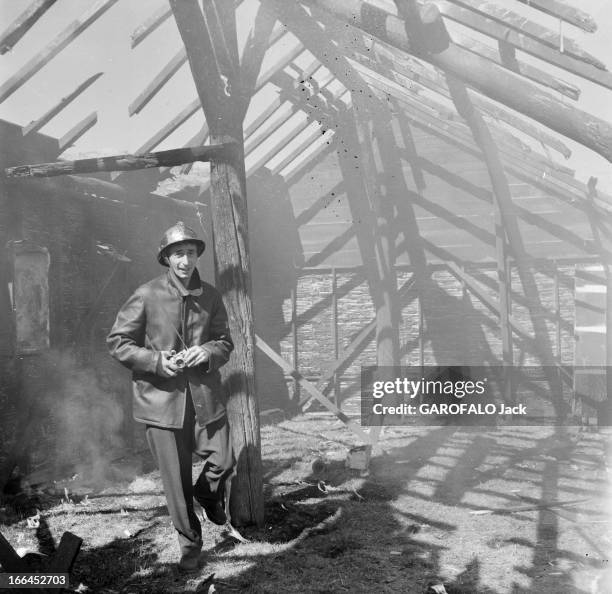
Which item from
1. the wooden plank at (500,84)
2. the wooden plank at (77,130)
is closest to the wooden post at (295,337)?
the wooden plank at (77,130)

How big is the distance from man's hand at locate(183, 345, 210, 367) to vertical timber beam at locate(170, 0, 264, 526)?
3.16 ft

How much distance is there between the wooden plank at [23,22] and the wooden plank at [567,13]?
4211 millimetres

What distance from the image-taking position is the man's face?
15.6 ft

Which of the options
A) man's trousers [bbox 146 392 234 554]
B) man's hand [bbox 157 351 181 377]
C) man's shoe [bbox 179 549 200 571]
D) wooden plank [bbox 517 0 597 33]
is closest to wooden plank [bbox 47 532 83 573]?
man's trousers [bbox 146 392 234 554]

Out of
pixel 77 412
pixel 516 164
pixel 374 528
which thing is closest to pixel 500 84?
pixel 374 528

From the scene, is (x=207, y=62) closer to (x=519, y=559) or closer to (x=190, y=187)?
(x=519, y=559)

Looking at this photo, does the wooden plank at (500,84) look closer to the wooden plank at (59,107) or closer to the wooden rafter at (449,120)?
the wooden plank at (59,107)

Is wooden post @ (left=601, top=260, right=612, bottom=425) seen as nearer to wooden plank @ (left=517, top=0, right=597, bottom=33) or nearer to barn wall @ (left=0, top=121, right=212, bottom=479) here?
barn wall @ (left=0, top=121, right=212, bottom=479)

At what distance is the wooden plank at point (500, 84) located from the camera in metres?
3.40

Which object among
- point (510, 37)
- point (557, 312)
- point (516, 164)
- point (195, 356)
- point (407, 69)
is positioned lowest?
point (195, 356)

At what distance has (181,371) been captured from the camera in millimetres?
4582

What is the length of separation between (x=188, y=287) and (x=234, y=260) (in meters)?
0.86

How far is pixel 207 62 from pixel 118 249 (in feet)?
15.8

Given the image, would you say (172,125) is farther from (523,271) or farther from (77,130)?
(523,271)
